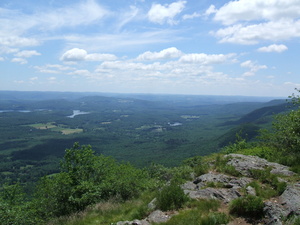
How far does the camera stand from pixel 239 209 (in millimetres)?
7637

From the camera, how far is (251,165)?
12.3 m

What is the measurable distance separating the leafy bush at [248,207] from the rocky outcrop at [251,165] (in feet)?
13.2

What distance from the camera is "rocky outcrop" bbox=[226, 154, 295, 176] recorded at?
11058 mm

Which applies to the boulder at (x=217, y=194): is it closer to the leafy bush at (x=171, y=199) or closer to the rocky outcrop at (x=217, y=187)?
the rocky outcrop at (x=217, y=187)

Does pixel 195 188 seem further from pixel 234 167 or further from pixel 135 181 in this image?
pixel 135 181

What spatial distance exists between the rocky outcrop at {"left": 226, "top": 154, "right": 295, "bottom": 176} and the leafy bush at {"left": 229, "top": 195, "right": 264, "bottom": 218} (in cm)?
402

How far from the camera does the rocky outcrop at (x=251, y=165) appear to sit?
11058 mm

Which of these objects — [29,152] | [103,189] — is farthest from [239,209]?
[29,152]

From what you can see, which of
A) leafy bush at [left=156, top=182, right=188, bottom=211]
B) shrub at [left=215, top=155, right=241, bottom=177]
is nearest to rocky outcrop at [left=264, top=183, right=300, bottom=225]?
leafy bush at [left=156, top=182, right=188, bottom=211]

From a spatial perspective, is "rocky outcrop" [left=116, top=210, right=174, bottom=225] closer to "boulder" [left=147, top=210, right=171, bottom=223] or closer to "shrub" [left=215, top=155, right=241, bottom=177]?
"boulder" [left=147, top=210, right=171, bottom=223]

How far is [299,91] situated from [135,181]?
1251 centimetres

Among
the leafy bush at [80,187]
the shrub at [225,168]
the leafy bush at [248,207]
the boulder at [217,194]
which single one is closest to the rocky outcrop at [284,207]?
the leafy bush at [248,207]

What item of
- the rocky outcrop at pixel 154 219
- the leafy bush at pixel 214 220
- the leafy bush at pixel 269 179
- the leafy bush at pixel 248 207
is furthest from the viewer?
the leafy bush at pixel 269 179

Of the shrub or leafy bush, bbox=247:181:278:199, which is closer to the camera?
leafy bush, bbox=247:181:278:199
